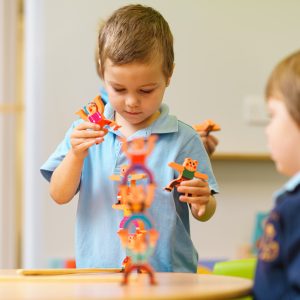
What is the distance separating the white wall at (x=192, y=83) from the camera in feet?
9.84

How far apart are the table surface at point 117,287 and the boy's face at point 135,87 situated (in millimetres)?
376

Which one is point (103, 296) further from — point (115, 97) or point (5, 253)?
point (5, 253)

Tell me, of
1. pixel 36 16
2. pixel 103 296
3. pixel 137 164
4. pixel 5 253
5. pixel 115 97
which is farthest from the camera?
pixel 5 253

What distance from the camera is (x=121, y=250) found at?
1583 millimetres

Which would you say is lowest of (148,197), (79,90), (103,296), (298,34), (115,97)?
(103,296)

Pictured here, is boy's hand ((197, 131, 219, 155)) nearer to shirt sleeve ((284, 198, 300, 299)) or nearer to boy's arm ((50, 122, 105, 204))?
A: boy's arm ((50, 122, 105, 204))

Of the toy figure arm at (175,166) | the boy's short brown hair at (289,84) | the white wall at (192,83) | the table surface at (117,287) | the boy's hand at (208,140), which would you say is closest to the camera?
the table surface at (117,287)

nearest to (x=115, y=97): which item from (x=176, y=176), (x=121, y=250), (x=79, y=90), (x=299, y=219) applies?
(x=176, y=176)

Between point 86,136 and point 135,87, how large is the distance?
0.14m

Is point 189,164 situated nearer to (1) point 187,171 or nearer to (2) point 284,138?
(1) point 187,171

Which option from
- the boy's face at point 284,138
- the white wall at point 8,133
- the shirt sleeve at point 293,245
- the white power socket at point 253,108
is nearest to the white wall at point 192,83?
the white power socket at point 253,108

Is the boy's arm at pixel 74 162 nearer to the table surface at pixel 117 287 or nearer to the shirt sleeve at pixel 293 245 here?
the table surface at pixel 117 287

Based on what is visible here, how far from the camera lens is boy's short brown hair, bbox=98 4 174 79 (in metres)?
1.48

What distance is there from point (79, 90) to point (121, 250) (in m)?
1.54
